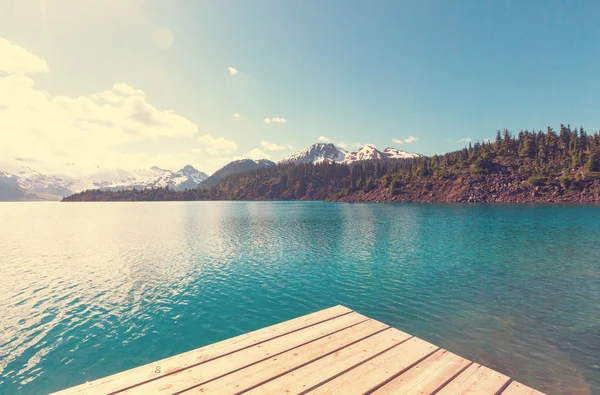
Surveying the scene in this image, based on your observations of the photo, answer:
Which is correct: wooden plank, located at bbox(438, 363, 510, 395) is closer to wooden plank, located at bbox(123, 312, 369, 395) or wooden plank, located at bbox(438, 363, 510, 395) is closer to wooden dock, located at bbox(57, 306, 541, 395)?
wooden dock, located at bbox(57, 306, 541, 395)

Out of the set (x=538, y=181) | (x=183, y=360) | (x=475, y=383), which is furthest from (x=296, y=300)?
(x=538, y=181)

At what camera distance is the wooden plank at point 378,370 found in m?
7.28

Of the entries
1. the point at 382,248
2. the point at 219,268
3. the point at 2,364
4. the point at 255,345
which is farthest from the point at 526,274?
the point at 2,364

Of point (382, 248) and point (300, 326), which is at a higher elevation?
point (300, 326)

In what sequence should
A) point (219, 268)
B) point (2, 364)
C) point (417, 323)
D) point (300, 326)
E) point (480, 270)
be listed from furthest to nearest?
point (219, 268) < point (480, 270) < point (417, 323) < point (2, 364) < point (300, 326)

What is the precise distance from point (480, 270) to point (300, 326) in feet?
93.7

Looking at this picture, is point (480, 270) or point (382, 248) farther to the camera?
point (382, 248)

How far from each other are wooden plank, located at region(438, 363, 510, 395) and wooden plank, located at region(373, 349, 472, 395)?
164 millimetres

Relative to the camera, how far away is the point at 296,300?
23531mm

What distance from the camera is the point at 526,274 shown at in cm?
2877

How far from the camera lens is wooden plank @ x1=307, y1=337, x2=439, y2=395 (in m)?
7.28

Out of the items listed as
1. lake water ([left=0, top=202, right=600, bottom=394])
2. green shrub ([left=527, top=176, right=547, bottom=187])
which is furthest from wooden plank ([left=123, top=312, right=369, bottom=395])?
green shrub ([left=527, top=176, right=547, bottom=187])

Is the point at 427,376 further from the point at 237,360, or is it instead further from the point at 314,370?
the point at 237,360

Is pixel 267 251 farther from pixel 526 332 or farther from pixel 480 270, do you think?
pixel 526 332
